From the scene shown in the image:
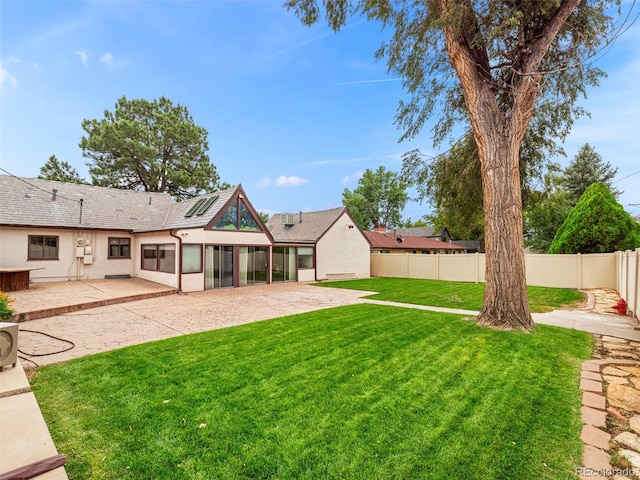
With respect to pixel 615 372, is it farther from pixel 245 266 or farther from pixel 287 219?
pixel 287 219

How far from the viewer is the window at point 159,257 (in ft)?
42.7

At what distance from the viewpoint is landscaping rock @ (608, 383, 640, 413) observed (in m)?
3.38

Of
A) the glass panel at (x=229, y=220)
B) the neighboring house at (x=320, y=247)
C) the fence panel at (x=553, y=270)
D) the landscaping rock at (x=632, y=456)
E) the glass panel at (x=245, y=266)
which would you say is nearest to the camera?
the landscaping rock at (x=632, y=456)

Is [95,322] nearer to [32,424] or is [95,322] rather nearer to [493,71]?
[32,424]

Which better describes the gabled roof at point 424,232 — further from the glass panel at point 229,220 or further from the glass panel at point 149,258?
the glass panel at point 149,258

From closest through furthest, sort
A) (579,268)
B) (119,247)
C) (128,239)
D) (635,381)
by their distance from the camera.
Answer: (635,381), (579,268), (119,247), (128,239)

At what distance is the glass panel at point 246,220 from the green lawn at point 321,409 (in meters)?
9.23

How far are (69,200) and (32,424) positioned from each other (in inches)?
634

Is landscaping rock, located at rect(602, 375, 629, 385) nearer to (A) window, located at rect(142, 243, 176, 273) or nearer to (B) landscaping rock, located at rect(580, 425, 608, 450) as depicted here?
(B) landscaping rock, located at rect(580, 425, 608, 450)

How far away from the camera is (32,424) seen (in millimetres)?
2633

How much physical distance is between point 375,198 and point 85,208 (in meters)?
30.9

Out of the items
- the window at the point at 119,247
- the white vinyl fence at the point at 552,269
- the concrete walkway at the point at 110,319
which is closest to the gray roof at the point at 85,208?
the window at the point at 119,247

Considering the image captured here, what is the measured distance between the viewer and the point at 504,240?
6.53 metres

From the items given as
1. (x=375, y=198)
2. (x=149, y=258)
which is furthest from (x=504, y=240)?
(x=375, y=198)
